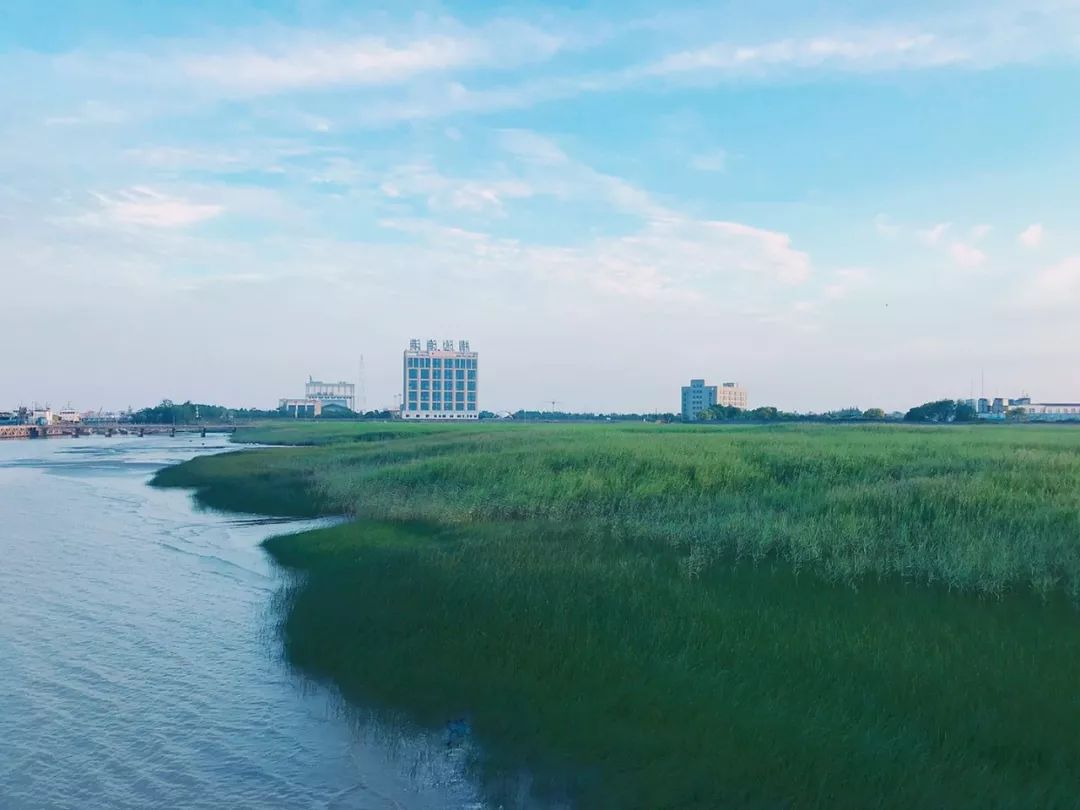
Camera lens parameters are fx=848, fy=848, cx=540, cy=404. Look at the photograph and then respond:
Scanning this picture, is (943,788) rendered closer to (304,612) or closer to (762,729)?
(762,729)

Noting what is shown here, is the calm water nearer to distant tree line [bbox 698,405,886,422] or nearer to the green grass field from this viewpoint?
the green grass field

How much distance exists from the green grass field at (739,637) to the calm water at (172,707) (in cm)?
80

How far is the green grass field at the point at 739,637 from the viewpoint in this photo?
29.2 ft

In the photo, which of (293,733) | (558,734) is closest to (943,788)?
(558,734)

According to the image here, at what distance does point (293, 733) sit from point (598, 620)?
4823mm

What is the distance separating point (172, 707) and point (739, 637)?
8.53m

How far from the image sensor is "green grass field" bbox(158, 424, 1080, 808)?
8898 millimetres

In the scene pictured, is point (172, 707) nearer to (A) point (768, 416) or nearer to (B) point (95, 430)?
(A) point (768, 416)

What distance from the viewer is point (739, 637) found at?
1235 centimetres

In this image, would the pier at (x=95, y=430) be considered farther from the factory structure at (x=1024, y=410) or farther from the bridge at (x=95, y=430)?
the factory structure at (x=1024, y=410)

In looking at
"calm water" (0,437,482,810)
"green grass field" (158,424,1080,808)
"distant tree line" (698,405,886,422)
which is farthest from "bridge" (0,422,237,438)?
"green grass field" (158,424,1080,808)

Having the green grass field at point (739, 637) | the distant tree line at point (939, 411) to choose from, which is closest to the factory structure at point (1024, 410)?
the distant tree line at point (939, 411)

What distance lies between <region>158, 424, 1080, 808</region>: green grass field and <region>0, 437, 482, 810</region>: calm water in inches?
31.4

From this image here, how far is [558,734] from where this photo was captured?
1027cm
